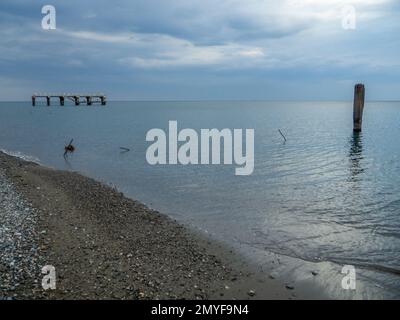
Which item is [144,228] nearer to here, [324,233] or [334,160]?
[324,233]

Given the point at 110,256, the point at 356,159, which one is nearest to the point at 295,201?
A: the point at 110,256

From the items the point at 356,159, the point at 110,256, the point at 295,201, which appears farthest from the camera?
the point at 356,159

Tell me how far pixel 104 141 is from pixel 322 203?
33879 millimetres

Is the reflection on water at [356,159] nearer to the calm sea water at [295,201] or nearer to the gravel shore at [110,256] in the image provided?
the calm sea water at [295,201]

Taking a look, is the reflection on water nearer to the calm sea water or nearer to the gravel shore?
the calm sea water

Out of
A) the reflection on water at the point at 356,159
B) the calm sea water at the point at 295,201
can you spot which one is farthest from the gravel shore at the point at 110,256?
the reflection on water at the point at 356,159

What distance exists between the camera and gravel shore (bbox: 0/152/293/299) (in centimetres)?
832

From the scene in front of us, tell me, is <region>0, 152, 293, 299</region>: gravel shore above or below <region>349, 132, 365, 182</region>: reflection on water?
below

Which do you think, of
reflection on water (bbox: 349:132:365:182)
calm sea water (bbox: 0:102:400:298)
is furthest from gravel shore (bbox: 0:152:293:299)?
reflection on water (bbox: 349:132:365:182)

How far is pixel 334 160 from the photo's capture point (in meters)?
30.5

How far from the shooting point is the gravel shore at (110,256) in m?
8.32

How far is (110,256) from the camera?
10.1 meters

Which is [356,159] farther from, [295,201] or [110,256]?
[110,256]
